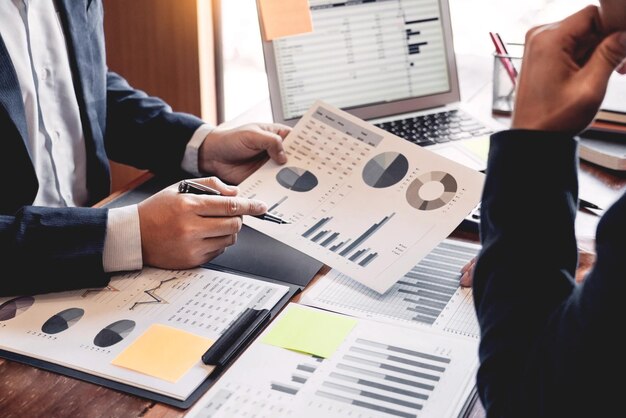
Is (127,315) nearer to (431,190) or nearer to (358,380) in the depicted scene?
(358,380)

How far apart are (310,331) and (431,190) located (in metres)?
0.30

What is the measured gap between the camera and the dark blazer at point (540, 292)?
1.76ft

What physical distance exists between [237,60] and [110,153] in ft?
3.23

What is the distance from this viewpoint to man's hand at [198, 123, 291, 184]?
126 centimetres

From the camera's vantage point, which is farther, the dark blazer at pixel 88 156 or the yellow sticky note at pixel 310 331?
the dark blazer at pixel 88 156

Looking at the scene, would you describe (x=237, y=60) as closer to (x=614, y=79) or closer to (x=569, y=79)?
(x=614, y=79)

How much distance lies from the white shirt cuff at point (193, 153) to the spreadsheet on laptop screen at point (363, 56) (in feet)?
0.69

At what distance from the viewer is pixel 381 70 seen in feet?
5.04

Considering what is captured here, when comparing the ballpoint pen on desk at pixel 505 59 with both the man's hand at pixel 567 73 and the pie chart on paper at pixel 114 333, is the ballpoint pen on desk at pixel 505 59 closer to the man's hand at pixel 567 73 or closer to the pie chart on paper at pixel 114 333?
the man's hand at pixel 567 73

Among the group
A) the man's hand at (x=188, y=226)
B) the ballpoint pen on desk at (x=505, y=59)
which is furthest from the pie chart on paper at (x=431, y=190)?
the ballpoint pen on desk at (x=505, y=59)

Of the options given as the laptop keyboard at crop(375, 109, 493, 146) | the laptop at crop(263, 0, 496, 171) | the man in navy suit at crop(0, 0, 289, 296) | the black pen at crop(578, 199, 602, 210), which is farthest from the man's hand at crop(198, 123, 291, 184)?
the black pen at crop(578, 199, 602, 210)

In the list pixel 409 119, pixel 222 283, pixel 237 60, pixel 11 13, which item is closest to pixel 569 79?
pixel 222 283

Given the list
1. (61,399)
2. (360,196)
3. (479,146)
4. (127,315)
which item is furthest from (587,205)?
(61,399)

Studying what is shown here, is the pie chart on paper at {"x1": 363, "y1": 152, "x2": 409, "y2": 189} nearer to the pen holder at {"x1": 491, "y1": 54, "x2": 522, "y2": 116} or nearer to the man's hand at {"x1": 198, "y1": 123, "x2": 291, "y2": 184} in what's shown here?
the man's hand at {"x1": 198, "y1": 123, "x2": 291, "y2": 184}
